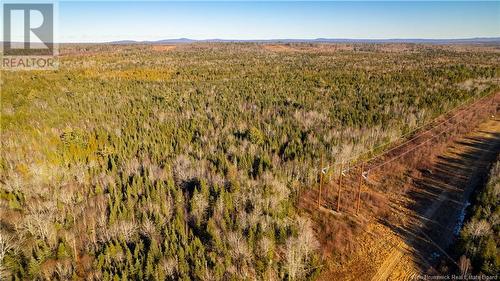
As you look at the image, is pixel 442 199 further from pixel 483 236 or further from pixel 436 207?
pixel 483 236

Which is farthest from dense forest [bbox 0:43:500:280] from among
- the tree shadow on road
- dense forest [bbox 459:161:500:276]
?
the tree shadow on road

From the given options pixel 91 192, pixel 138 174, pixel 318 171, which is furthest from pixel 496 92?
pixel 91 192

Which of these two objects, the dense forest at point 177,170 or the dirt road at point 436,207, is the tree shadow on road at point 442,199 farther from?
the dense forest at point 177,170

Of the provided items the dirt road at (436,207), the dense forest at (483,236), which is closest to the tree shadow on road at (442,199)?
the dirt road at (436,207)

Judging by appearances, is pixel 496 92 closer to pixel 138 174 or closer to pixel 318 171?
pixel 318 171

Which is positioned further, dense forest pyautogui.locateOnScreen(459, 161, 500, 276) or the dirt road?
the dirt road

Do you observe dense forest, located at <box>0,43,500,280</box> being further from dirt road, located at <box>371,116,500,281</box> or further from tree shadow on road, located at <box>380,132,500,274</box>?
dirt road, located at <box>371,116,500,281</box>
